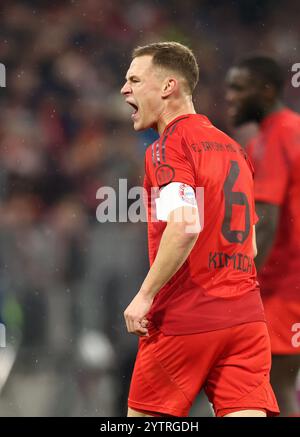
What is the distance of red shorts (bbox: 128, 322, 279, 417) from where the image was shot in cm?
206

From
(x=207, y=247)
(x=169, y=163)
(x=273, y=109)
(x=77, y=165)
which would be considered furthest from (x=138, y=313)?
(x=77, y=165)

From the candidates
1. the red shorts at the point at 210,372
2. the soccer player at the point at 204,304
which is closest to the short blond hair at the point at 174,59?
the soccer player at the point at 204,304

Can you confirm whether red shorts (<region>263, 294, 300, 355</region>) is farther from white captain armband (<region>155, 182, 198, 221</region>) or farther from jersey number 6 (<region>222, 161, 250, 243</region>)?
white captain armband (<region>155, 182, 198, 221</region>)

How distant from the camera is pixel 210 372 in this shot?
211 centimetres

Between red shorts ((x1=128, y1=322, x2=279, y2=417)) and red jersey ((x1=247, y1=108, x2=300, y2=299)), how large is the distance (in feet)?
2.34

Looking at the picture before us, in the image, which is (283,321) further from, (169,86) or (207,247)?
(169,86)

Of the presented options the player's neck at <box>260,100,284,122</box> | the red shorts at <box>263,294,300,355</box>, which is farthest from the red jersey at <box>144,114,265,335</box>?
the player's neck at <box>260,100,284,122</box>

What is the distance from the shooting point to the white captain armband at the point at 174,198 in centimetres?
198

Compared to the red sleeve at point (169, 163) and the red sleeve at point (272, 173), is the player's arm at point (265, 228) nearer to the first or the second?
the red sleeve at point (272, 173)

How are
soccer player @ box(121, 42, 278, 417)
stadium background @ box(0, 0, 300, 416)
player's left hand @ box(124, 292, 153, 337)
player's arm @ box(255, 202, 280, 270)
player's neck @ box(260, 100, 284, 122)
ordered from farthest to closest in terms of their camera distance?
stadium background @ box(0, 0, 300, 416) < player's neck @ box(260, 100, 284, 122) < player's arm @ box(255, 202, 280, 270) < soccer player @ box(121, 42, 278, 417) < player's left hand @ box(124, 292, 153, 337)

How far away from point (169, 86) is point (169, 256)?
57 cm

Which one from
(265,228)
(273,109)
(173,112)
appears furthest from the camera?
(273,109)

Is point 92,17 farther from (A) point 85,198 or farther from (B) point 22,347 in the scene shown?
(B) point 22,347

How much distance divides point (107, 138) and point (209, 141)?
1913 mm
